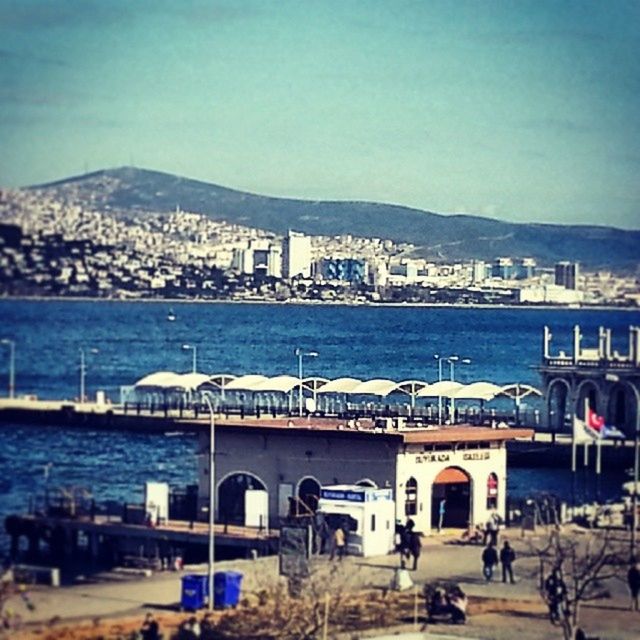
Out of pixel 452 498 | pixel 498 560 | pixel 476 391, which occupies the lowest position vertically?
pixel 498 560

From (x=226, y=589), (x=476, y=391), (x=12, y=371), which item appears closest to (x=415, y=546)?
(x=476, y=391)

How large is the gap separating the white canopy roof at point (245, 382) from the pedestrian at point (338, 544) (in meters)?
0.67

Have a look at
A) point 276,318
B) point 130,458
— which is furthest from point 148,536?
point 276,318

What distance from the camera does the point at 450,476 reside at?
9828 mm

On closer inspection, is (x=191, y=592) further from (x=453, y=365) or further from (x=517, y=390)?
(x=517, y=390)

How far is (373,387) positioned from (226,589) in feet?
3.73

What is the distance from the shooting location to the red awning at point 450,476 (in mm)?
9766

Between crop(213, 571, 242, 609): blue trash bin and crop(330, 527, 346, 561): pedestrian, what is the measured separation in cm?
54

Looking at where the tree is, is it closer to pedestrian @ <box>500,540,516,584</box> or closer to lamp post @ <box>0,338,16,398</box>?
pedestrian @ <box>500,540,516,584</box>

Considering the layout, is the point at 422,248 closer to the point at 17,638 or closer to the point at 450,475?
the point at 450,475

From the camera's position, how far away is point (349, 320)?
31.8 feet

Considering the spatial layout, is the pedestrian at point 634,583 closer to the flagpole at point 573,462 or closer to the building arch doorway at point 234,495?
the flagpole at point 573,462

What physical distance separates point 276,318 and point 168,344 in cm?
54

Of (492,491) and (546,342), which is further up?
(546,342)
